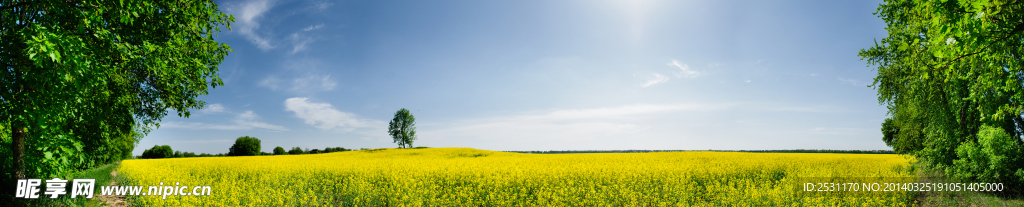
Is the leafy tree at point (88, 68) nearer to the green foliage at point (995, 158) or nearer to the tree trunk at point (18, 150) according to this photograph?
the tree trunk at point (18, 150)

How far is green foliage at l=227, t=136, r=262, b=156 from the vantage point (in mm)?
56031

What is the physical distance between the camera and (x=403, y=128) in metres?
69.6

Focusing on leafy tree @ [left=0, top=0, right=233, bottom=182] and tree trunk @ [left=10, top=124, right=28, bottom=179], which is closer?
leafy tree @ [left=0, top=0, right=233, bottom=182]

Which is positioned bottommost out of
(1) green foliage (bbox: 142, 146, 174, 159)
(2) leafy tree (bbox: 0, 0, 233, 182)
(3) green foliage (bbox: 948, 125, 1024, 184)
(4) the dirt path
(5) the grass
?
(1) green foliage (bbox: 142, 146, 174, 159)

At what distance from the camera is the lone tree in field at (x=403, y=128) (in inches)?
2709

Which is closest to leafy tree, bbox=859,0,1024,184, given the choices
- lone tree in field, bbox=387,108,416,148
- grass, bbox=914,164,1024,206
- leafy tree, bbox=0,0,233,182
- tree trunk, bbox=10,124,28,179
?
grass, bbox=914,164,1024,206

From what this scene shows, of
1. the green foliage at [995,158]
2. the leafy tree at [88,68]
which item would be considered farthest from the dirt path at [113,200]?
the green foliage at [995,158]

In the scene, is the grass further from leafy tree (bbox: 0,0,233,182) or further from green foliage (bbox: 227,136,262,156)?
green foliage (bbox: 227,136,262,156)

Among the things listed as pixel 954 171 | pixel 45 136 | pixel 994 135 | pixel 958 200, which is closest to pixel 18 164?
pixel 45 136

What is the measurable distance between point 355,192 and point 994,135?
734 inches

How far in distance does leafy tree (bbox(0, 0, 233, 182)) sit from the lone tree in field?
190ft

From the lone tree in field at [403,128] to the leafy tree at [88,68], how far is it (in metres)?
57.8

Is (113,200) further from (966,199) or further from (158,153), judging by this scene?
(158,153)

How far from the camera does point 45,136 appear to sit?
22.5 feet
